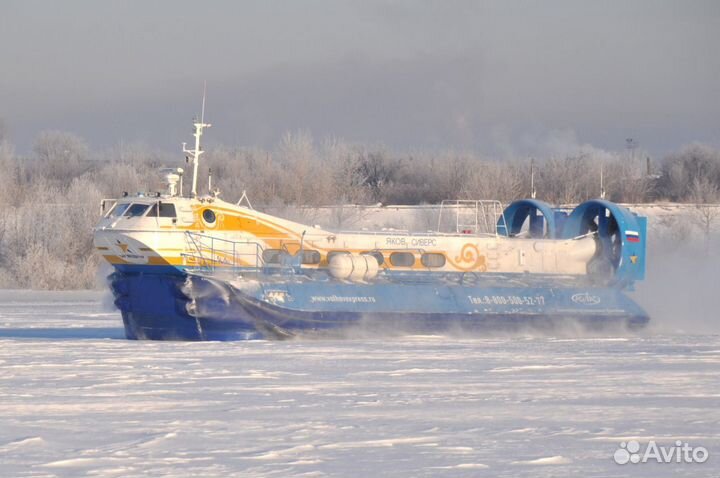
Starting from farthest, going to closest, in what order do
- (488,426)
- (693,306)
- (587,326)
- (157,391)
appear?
(693,306) → (587,326) → (157,391) → (488,426)

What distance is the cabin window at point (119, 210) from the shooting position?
1570 centimetres

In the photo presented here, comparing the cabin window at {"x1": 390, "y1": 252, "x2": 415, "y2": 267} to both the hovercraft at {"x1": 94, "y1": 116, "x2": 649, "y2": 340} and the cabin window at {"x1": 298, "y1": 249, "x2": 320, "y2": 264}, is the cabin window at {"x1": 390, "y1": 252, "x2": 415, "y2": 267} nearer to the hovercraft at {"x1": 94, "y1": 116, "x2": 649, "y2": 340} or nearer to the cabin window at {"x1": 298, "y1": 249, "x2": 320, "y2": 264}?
the hovercraft at {"x1": 94, "y1": 116, "x2": 649, "y2": 340}

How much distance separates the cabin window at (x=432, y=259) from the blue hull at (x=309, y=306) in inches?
16.3

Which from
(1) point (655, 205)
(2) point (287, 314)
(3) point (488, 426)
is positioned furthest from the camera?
(1) point (655, 205)

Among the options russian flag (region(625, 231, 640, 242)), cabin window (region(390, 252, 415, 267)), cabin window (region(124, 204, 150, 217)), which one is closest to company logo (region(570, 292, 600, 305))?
russian flag (region(625, 231, 640, 242))

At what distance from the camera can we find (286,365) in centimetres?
1213

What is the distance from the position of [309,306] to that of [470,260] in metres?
2.96

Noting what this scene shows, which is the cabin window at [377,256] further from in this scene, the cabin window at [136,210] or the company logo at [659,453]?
the company logo at [659,453]

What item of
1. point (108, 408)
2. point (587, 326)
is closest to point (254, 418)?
point (108, 408)

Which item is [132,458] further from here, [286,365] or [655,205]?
[655,205]

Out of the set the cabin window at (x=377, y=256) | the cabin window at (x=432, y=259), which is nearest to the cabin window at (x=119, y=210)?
the cabin window at (x=377, y=256)

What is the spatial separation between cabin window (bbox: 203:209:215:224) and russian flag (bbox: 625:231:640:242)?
6343 mm

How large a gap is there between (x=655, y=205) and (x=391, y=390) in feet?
96.9

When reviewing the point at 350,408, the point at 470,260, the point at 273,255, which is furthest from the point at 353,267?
the point at 350,408
